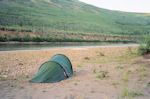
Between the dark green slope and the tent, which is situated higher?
the dark green slope

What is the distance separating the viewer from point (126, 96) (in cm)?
676

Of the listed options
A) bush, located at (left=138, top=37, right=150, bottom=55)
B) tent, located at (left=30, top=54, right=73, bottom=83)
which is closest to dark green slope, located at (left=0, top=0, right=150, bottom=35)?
bush, located at (left=138, top=37, right=150, bottom=55)

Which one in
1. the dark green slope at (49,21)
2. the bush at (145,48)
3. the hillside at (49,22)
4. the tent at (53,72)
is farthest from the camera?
the dark green slope at (49,21)

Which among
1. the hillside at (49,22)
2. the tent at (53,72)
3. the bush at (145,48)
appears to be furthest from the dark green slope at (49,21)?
the tent at (53,72)

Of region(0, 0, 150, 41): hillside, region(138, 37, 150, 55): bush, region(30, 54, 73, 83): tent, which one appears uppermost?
region(0, 0, 150, 41): hillside

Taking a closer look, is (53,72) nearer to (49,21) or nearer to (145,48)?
(145,48)

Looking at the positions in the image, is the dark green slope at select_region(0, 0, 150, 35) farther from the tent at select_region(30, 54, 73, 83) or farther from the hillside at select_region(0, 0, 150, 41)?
the tent at select_region(30, 54, 73, 83)

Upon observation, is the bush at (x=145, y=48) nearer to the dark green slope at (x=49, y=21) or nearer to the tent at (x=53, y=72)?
the tent at (x=53, y=72)

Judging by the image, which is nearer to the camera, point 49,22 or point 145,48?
point 145,48

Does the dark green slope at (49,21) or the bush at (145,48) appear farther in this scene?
the dark green slope at (49,21)

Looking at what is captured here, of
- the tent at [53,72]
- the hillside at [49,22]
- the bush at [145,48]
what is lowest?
the tent at [53,72]

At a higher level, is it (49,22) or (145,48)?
(49,22)

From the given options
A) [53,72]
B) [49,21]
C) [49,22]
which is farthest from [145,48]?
[49,21]

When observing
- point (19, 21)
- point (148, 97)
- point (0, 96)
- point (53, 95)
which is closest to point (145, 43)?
point (148, 97)
